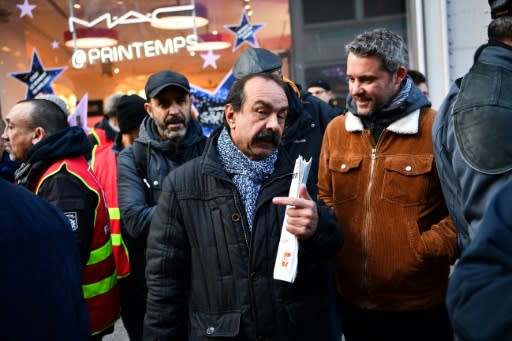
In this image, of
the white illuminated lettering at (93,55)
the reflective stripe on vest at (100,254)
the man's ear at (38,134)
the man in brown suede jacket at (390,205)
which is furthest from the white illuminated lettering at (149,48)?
the man in brown suede jacket at (390,205)

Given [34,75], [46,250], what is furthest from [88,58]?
[46,250]

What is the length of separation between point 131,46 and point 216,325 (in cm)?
624

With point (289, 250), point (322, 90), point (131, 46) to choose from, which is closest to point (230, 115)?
point (289, 250)

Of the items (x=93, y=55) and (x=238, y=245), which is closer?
(x=238, y=245)

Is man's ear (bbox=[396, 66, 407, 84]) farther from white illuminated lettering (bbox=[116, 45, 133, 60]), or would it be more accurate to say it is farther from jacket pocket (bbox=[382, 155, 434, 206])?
white illuminated lettering (bbox=[116, 45, 133, 60])

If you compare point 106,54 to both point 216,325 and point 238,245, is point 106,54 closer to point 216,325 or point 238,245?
point 238,245

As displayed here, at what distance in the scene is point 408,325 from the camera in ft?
8.33

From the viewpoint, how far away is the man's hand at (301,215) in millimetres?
2041

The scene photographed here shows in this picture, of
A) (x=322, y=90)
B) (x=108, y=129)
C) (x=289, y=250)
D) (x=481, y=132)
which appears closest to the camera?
(x=481, y=132)

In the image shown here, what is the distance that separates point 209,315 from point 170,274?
0.26 metres

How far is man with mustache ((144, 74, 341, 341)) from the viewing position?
2.18 m

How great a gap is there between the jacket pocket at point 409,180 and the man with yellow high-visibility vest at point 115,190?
1.99 meters

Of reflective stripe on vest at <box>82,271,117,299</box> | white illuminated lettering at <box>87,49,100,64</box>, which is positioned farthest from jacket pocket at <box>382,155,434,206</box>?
white illuminated lettering at <box>87,49,100,64</box>

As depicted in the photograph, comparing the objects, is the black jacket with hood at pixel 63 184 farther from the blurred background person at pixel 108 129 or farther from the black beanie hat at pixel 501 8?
the black beanie hat at pixel 501 8
